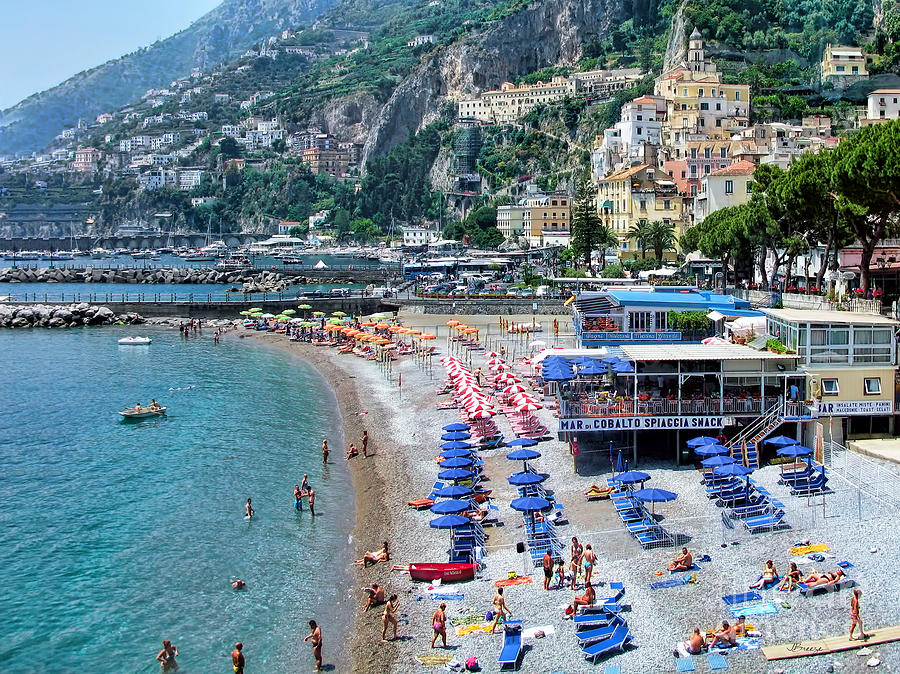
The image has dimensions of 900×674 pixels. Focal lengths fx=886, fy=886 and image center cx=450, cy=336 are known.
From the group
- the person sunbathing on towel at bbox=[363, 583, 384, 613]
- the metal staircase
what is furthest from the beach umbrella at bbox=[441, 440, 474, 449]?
the person sunbathing on towel at bbox=[363, 583, 384, 613]

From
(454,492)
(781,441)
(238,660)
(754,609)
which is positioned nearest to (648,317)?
(781,441)

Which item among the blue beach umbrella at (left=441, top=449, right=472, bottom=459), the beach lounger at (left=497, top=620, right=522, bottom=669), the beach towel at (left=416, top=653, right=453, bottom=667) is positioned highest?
the blue beach umbrella at (left=441, top=449, right=472, bottom=459)

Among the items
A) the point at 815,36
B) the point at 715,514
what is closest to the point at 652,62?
the point at 815,36

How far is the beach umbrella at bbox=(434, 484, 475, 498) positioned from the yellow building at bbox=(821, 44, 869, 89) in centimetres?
10089

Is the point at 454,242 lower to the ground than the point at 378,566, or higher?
higher

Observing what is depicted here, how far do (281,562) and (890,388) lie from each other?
18745 millimetres

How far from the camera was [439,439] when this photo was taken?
33.4 meters

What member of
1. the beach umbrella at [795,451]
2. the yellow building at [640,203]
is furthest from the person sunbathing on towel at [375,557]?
the yellow building at [640,203]

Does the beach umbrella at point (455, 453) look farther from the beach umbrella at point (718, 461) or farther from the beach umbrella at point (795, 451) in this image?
the beach umbrella at point (795, 451)

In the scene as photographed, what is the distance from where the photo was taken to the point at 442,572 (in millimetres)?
20812

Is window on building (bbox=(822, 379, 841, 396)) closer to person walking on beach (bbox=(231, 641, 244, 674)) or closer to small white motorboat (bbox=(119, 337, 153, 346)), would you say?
person walking on beach (bbox=(231, 641, 244, 674))

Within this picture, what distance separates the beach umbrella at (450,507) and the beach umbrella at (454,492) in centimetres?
129

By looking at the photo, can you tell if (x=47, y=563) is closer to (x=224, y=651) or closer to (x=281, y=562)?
(x=281, y=562)

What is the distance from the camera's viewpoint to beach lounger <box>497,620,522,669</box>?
16438 millimetres
